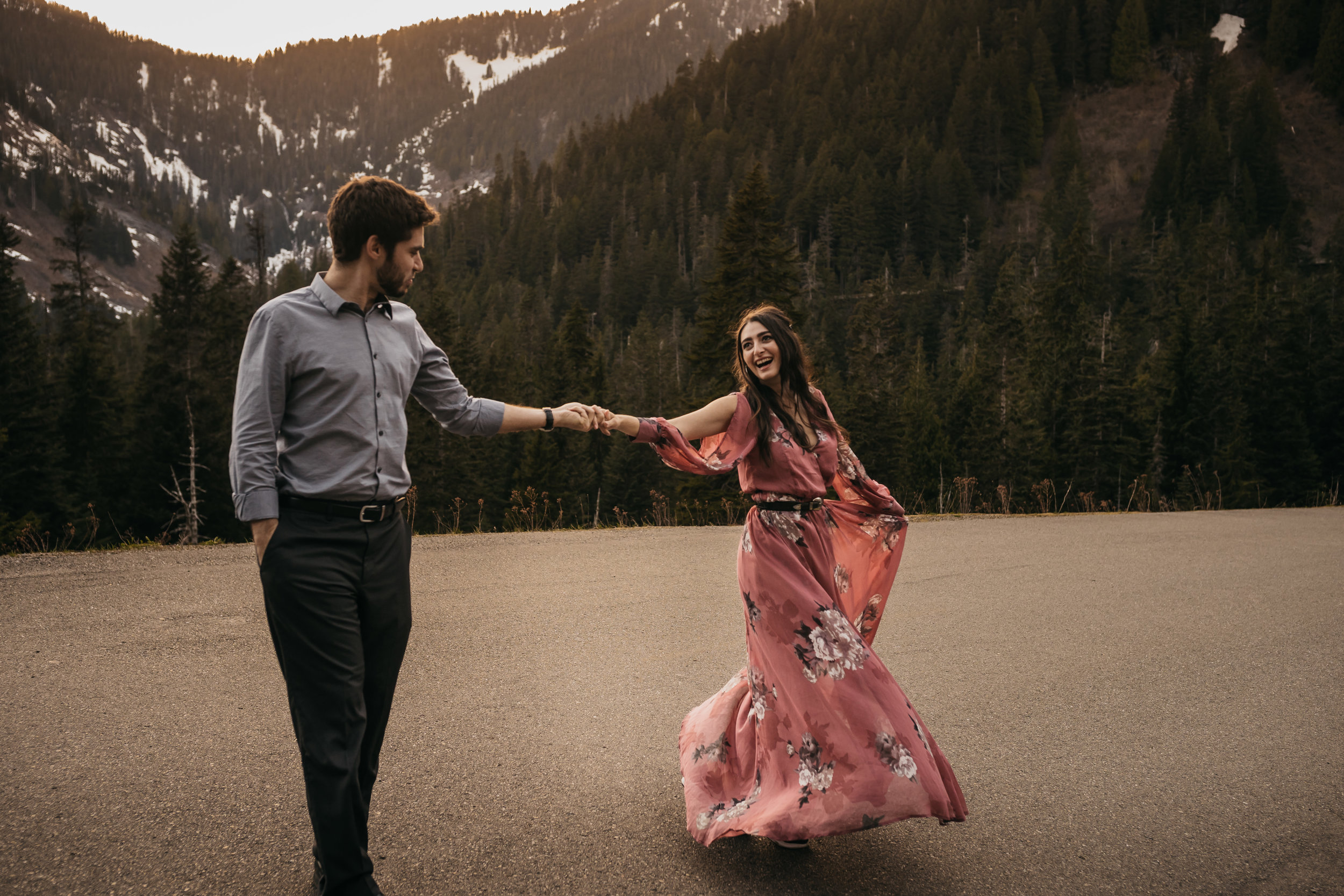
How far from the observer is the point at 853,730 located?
3180mm

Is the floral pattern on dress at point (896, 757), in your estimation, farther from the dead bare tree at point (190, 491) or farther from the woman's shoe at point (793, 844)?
the dead bare tree at point (190, 491)

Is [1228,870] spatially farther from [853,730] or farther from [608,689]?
[608,689]

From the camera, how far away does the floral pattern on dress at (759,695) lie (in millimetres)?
3428

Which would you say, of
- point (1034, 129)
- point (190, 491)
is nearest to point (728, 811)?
point (190, 491)

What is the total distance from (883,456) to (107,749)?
42465 mm

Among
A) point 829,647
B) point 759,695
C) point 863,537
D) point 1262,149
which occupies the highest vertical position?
point 1262,149

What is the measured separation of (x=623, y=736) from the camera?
4473 mm

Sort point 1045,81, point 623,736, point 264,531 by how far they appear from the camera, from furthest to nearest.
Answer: point 1045,81 → point 623,736 → point 264,531

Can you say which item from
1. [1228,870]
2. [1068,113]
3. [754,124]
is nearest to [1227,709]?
A: [1228,870]

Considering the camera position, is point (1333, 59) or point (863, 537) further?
point (1333, 59)

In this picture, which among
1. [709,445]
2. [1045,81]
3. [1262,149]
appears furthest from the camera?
[1045,81]

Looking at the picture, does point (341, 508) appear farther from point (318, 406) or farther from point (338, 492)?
point (318, 406)

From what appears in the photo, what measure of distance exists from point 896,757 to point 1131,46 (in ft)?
453

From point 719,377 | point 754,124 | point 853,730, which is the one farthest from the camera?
point 754,124
